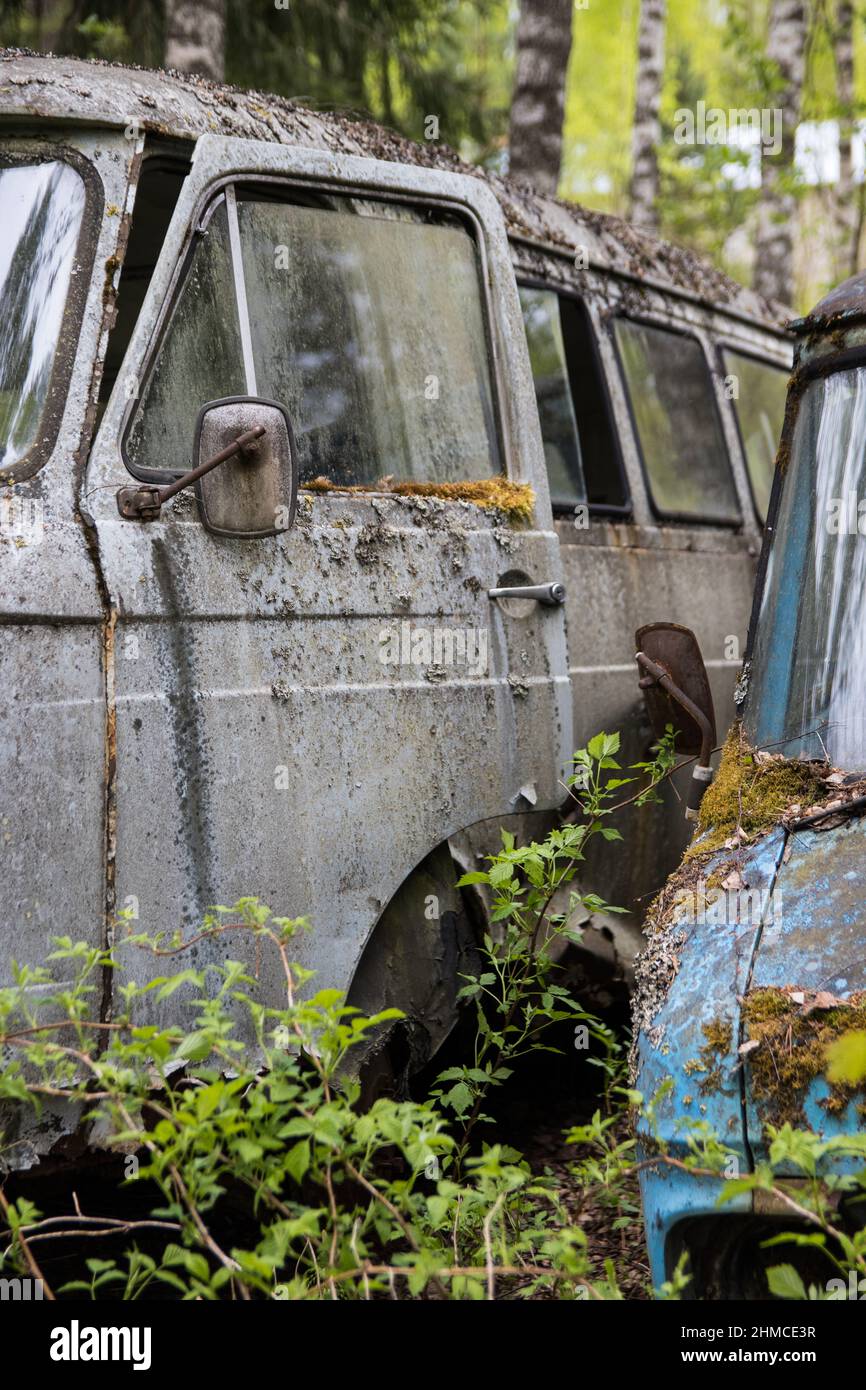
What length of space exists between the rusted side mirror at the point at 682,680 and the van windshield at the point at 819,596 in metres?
0.32

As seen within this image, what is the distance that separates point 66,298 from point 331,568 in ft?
3.14

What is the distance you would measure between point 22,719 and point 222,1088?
1008 mm

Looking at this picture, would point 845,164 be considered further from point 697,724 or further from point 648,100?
point 697,724

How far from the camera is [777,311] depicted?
770 centimetres

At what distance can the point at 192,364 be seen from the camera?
3.73m

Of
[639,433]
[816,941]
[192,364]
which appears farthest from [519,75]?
[816,941]

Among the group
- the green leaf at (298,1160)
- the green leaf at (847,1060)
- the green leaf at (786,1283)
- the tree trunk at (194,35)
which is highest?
the tree trunk at (194,35)

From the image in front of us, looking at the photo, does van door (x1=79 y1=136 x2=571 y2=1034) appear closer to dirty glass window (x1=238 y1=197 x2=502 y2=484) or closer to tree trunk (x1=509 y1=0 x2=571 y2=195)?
dirty glass window (x1=238 y1=197 x2=502 y2=484)

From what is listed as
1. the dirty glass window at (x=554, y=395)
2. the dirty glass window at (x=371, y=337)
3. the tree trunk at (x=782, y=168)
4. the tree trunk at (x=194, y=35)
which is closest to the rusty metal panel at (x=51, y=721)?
the dirty glass window at (x=371, y=337)

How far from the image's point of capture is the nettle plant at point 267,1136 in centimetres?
267

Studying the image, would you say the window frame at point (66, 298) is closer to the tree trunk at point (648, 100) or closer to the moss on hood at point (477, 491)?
the moss on hood at point (477, 491)

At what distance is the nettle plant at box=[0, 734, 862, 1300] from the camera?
2666 mm
